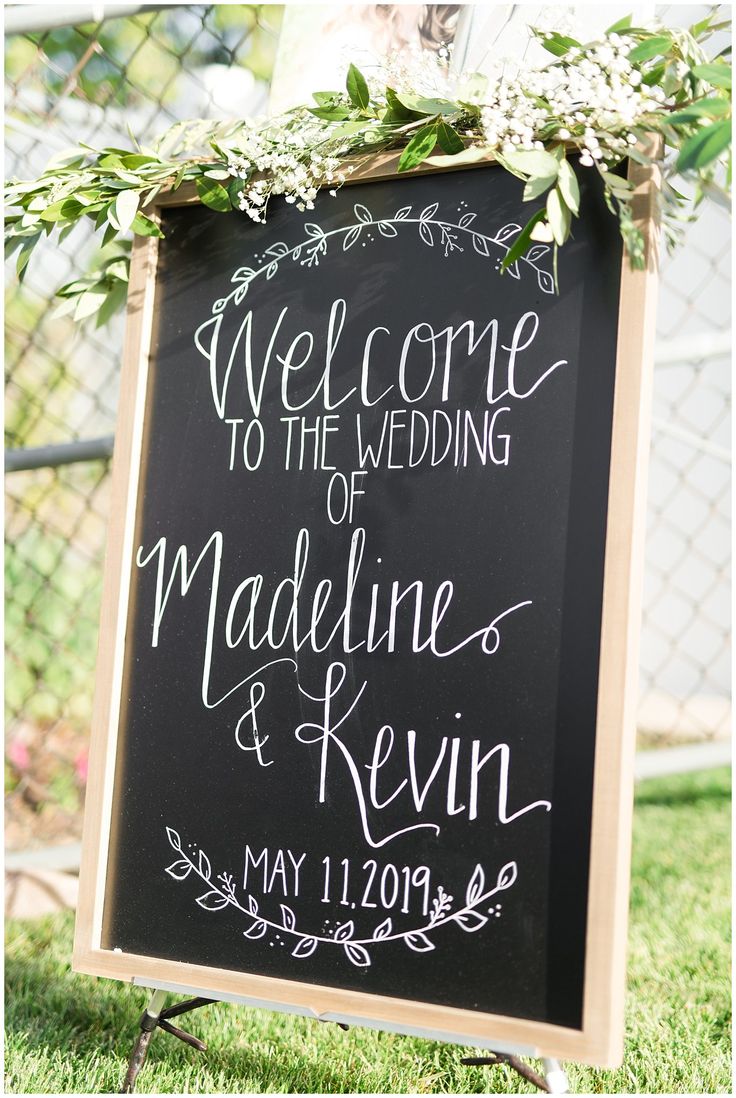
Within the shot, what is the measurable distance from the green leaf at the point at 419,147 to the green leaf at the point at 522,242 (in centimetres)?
15

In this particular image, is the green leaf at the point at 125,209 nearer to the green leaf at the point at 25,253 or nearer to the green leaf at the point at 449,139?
the green leaf at the point at 25,253

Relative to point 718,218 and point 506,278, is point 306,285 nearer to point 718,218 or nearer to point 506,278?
point 506,278

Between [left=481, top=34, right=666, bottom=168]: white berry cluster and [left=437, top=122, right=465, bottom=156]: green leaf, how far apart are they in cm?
6

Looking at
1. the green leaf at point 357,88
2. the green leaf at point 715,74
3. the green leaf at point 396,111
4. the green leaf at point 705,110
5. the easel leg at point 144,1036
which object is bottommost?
the easel leg at point 144,1036

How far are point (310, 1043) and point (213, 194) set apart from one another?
4.12 ft

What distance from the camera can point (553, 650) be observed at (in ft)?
3.17

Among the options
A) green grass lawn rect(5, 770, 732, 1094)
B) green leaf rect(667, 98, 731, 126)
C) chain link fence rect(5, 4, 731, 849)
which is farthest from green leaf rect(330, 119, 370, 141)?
green grass lawn rect(5, 770, 732, 1094)

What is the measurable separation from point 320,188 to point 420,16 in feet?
1.61

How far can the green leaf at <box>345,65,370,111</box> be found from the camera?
1.06 meters

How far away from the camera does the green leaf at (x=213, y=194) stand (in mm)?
1160

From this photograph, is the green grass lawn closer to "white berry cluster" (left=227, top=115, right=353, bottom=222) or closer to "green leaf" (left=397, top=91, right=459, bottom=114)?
"white berry cluster" (left=227, top=115, right=353, bottom=222)

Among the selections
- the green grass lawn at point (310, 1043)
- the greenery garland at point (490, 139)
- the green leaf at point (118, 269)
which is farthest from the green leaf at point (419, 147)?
the green grass lawn at point (310, 1043)

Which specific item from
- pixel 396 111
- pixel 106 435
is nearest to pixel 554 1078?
pixel 396 111

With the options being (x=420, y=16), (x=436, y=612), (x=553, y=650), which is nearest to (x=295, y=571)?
(x=436, y=612)
